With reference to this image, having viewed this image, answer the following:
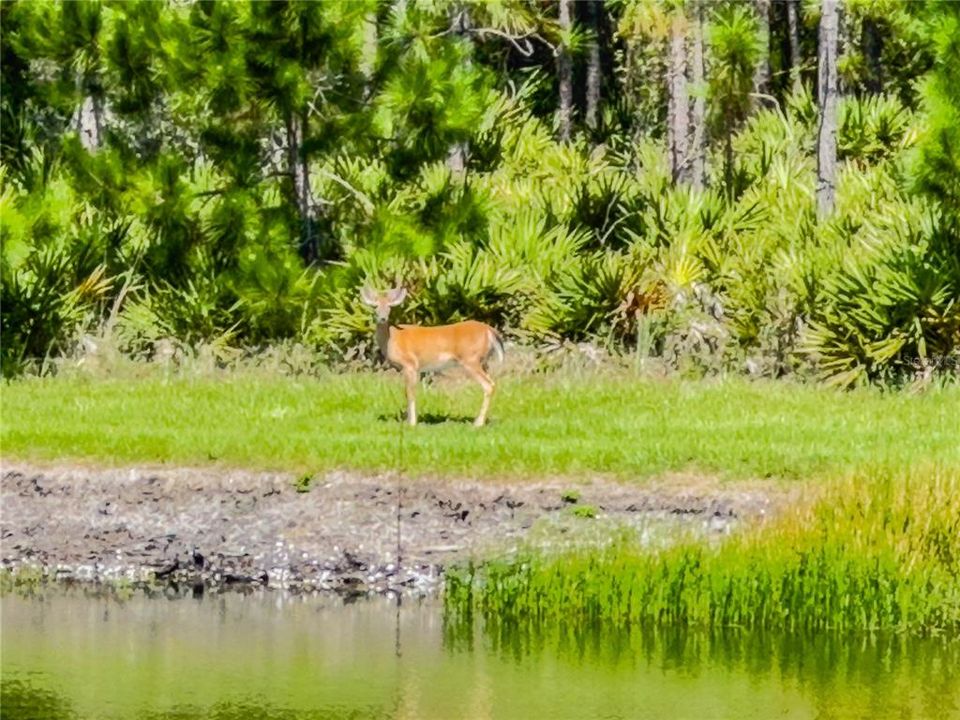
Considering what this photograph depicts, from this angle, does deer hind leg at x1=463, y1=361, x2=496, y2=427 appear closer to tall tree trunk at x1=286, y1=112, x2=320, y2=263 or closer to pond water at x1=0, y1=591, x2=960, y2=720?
pond water at x1=0, y1=591, x2=960, y2=720

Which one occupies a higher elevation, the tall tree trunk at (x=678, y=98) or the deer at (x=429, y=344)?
the tall tree trunk at (x=678, y=98)

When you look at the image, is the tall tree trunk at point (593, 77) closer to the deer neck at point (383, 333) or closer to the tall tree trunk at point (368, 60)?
the tall tree trunk at point (368, 60)

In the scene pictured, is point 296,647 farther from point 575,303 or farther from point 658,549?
point 575,303

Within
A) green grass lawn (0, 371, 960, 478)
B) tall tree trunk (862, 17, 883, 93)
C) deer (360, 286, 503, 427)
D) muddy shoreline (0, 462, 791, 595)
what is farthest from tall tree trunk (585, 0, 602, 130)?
muddy shoreline (0, 462, 791, 595)

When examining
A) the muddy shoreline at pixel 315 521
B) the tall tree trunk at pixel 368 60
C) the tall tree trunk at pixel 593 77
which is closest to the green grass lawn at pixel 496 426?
the muddy shoreline at pixel 315 521

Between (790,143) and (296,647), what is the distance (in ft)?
62.3

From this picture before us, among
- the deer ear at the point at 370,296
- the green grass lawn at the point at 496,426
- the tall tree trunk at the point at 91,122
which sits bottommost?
the green grass lawn at the point at 496,426

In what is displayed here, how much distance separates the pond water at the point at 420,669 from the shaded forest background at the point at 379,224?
8.44 meters

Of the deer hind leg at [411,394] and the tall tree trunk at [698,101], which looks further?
the tall tree trunk at [698,101]

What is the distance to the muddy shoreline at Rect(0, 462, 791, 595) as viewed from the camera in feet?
47.7

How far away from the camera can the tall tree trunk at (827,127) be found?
2381 centimetres

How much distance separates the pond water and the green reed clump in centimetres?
27

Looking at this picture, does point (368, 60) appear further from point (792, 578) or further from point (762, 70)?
point (762, 70)

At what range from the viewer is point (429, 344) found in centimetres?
1781
